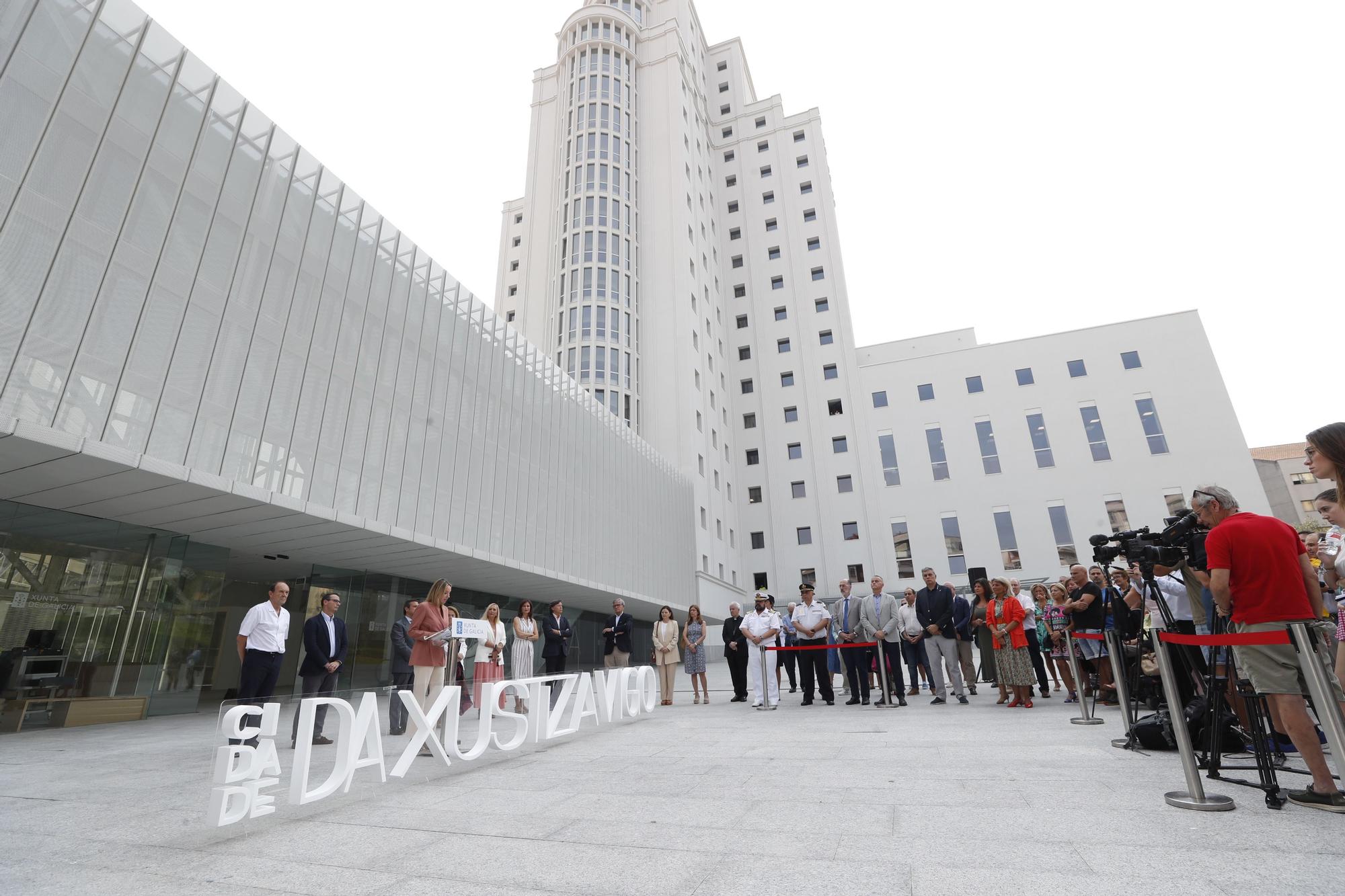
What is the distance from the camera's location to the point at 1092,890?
101 inches

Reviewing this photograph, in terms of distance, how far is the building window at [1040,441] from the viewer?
36.2m

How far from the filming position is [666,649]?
11930 millimetres

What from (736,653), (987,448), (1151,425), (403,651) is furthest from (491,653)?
(1151,425)

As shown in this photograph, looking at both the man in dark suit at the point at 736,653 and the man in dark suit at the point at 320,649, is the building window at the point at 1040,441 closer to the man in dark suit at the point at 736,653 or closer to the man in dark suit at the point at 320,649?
the man in dark suit at the point at 736,653

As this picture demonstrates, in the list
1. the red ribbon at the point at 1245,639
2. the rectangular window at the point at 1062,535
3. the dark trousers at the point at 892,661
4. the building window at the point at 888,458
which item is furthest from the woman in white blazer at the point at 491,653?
the rectangular window at the point at 1062,535

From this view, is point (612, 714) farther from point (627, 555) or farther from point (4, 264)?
point (627, 555)

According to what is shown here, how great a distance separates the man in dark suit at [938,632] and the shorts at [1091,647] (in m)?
1.75

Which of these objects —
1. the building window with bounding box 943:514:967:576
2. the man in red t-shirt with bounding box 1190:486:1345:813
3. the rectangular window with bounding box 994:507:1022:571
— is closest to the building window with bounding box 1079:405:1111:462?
the rectangular window with bounding box 994:507:1022:571

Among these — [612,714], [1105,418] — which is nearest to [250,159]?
[612,714]

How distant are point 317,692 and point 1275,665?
8.26 m

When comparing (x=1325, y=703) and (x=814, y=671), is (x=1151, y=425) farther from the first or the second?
(x=1325, y=703)

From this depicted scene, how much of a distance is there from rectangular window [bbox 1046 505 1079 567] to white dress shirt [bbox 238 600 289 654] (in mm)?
36999

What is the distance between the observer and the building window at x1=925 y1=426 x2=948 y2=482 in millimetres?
37781

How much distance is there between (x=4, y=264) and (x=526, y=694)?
327 inches
